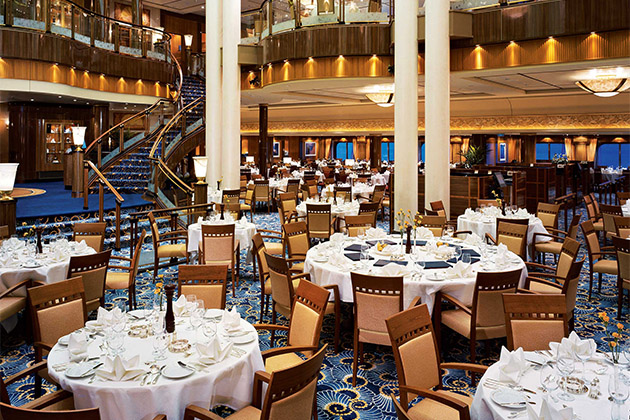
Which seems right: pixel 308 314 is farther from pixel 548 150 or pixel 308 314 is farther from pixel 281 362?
pixel 548 150

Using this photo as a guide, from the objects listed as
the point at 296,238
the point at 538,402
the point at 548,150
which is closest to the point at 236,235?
the point at 296,238

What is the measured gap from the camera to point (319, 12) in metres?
12.4

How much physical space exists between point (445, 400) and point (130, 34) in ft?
56.1

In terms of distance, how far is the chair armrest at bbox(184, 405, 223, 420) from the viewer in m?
2.59

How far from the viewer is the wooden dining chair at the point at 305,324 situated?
3473mm

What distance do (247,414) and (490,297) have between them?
7.43ft

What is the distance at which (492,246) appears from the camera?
218 inches

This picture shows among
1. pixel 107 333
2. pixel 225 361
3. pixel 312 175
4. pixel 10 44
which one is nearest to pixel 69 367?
pixel 107 333

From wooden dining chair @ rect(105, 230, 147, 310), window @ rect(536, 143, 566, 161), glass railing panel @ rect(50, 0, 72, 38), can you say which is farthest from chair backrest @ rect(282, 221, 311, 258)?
window @ rect(536, 143, 566, 161)

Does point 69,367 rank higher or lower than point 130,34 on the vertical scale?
lower

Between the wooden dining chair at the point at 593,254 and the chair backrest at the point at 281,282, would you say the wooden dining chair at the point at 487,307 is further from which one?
the wooden dining chair at the point at 593,254

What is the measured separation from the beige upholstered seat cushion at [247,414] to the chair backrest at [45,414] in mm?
957

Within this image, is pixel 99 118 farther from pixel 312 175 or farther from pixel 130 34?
pixel 312 175

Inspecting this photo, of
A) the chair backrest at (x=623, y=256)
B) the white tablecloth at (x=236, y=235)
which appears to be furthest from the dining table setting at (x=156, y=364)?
the chair backrest at (x=623, y=256)
